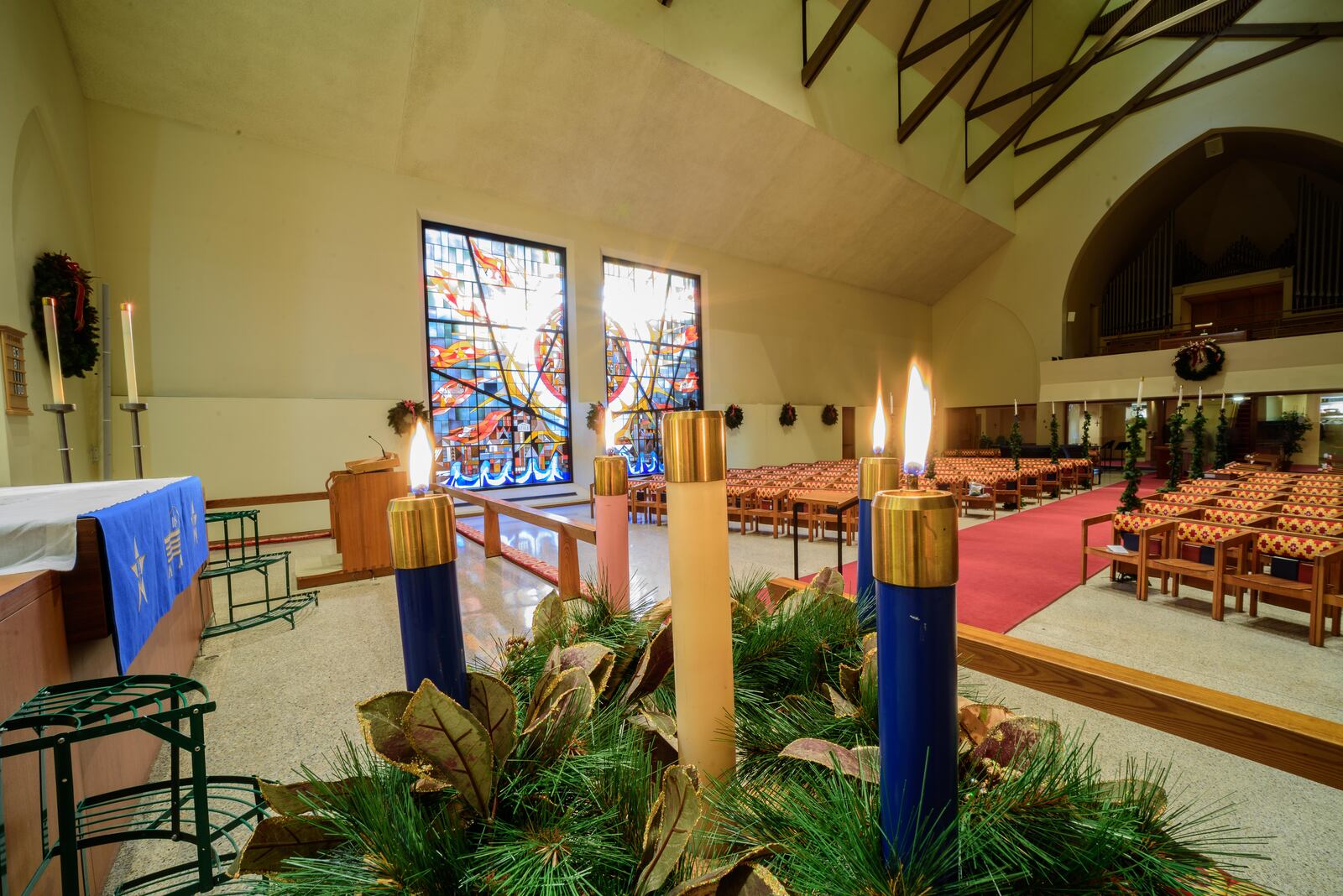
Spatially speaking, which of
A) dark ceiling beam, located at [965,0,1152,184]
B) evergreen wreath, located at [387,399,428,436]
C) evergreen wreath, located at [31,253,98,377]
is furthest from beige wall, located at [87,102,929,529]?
dark ceiling beam, located at [965,0,1152,184]

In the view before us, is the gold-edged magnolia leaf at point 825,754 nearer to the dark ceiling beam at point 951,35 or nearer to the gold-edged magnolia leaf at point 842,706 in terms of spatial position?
the gold-edged magnolia leaf at point 842,706

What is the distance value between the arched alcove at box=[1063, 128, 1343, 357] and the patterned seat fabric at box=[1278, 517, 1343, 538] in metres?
13.6

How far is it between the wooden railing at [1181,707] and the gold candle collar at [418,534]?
548mm

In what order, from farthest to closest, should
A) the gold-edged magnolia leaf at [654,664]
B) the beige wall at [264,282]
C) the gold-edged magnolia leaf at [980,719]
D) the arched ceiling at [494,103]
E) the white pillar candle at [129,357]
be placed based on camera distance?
A: the beige wall at [264,282] → the arched ceiling at [494,103] → the white pillar candle at [129,357] → the gold-edged magnolia leaf at [654,664] → the gold-edged magnolia leaf at [980,719]

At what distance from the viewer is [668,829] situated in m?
0.43

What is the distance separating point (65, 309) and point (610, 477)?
6.05 m

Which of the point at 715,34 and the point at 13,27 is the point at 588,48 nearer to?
the point at 715,34

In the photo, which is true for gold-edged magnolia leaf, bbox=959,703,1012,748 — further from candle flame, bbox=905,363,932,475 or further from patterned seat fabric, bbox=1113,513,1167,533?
patterned seat fabric, bbox=1113,513,1167,533

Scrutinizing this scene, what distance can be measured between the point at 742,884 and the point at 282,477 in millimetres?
8825

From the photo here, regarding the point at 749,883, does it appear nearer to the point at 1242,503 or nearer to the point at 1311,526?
the point at 1311,526

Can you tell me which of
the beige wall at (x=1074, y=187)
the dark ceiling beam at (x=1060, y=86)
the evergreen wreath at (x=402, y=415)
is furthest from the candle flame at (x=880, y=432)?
the beige wall at (x=1074, y=187)

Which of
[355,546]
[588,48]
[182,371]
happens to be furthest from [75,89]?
[355,546]

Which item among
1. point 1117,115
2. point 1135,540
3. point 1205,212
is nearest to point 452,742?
point 1135,540

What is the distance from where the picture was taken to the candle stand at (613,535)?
0.95 metres
